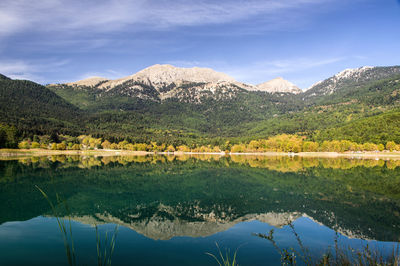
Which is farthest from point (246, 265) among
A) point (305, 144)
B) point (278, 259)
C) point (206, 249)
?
point (305, 144)

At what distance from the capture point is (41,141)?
493ft

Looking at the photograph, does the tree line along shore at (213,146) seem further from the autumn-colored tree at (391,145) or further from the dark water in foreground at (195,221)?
the dark water in foreground at (195,221)

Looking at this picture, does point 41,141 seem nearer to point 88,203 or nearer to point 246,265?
point 88,203

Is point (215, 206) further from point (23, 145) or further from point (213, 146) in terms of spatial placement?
point (213, 146)

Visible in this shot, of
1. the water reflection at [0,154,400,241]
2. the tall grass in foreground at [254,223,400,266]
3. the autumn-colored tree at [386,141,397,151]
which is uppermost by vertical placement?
the autumn-colored tree at [386,141,397,151]

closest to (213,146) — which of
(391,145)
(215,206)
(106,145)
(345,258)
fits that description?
(106,145)

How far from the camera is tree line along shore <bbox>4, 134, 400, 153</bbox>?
134 m

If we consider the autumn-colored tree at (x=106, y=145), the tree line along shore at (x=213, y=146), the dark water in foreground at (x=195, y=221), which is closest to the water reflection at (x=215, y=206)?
the dark water in foreground at (x=195, y=221)

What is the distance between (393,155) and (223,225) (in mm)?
129903

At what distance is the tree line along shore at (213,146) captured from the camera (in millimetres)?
133750

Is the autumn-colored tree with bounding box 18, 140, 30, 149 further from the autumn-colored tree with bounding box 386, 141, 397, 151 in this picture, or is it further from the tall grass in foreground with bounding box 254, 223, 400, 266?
the autumn-colored tree with bounding box 386, 141, 397, 151

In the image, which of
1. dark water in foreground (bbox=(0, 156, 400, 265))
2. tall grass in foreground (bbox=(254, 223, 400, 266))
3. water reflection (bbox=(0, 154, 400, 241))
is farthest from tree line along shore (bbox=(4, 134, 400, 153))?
tall grass in foreground (bbox=(254, 223, 400, 266))

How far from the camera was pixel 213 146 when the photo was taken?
18950 cm

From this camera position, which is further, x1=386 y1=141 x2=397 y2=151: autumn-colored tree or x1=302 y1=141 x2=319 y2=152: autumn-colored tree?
x1=302 y1=141 x2=319 y2=152: autumn-colored tree
